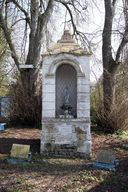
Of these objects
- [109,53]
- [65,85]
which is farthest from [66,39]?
[109,53]

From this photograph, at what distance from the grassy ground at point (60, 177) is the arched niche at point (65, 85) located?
1.60 meters

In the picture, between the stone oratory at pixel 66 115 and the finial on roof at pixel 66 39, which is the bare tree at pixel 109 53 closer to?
the finial on roof at pixel 66 39

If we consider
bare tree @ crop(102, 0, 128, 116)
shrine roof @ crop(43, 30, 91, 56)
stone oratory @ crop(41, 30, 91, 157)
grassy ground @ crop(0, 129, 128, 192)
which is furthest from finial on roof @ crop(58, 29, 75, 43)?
bare tree @ crop(102, 0, 128, 116)

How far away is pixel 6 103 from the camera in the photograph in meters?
15.5

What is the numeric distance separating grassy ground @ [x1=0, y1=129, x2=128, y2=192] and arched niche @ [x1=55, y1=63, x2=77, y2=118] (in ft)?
5.24

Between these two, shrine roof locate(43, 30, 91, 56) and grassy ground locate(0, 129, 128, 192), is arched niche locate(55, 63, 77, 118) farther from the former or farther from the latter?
grassy ground locate(0, 129, 128, 192)

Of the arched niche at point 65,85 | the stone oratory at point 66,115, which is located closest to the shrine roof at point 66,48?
the stone oratory at point 66,115

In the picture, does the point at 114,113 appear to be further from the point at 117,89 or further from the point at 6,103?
the point at 6,103

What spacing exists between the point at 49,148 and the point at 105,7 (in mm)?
7641

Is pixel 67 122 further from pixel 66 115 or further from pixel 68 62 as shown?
pixel 68 62

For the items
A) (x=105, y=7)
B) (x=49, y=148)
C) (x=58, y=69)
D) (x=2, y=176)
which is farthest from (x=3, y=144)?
(x=105, y=7)

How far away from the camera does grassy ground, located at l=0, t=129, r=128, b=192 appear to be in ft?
22.8

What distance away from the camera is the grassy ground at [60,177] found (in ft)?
22.8

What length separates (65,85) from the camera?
A: 10.9 metres
